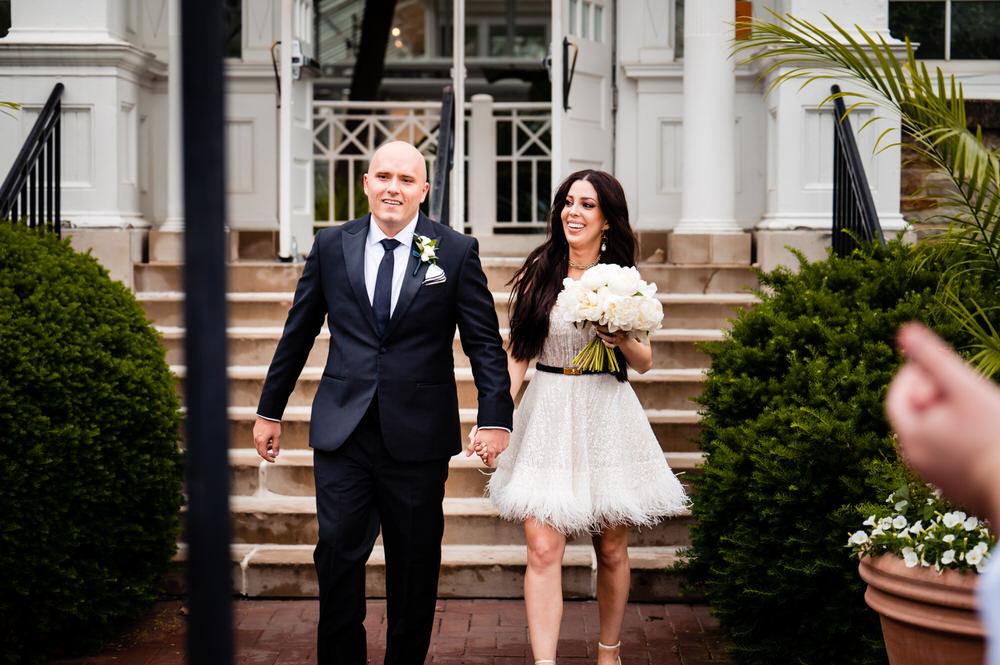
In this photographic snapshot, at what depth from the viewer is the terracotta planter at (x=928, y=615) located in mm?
3359

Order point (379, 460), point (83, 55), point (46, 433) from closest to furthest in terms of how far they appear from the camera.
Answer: point (379, 460), point (46, 433), point (83, 55)

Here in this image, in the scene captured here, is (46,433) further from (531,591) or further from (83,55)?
(83,55)

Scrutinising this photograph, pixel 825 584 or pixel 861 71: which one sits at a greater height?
pixel 861 71

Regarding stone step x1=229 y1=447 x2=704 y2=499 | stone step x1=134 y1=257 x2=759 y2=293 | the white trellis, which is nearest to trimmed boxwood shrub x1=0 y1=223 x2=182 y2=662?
stone step x1=229 y1=447 x2=704 y2=499

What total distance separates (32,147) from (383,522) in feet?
14.2

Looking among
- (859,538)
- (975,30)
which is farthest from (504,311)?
(975,30)

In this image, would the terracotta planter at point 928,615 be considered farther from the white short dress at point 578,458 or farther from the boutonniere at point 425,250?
the boutonniere at point 425,250

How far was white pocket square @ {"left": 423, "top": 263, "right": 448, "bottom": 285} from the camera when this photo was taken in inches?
158

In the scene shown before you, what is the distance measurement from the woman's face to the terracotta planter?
1.69 metres

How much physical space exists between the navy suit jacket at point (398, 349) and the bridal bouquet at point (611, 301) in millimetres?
314

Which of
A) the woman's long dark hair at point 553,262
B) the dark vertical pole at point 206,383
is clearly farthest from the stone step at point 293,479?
the dark vertical pole at point 206,383

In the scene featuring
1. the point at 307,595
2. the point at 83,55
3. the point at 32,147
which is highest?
the point at 83,55

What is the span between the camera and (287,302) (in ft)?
24.4

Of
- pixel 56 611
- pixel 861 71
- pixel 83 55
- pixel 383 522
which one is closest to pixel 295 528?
pixel 56 611
